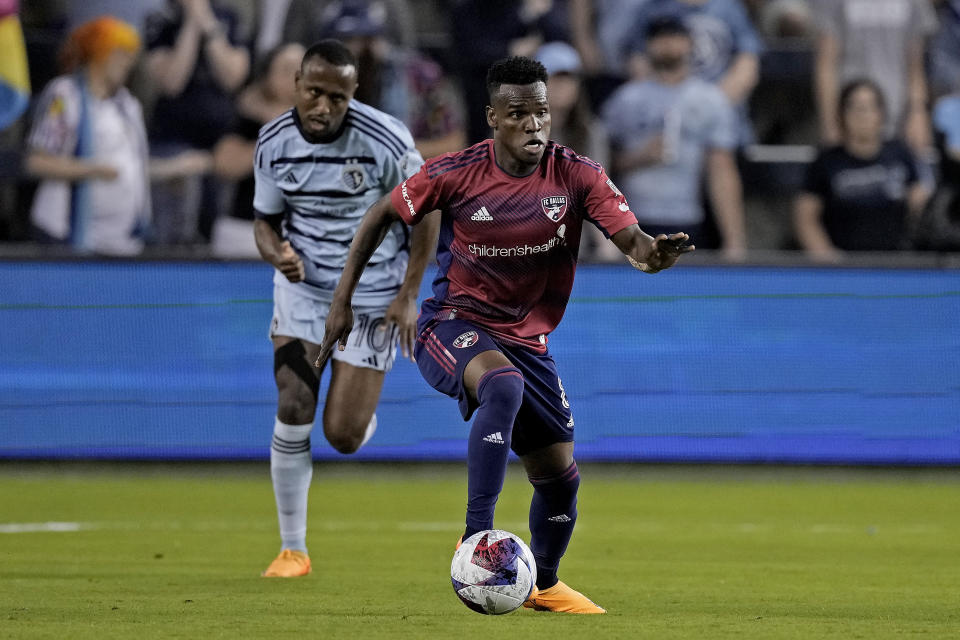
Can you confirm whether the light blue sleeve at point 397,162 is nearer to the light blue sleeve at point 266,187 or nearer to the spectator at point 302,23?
the light blue sleeve at point 266,187

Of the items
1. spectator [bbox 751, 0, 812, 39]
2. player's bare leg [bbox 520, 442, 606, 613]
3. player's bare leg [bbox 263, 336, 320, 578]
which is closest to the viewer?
player's bare leg [bbox 520, 442, 606, 613]

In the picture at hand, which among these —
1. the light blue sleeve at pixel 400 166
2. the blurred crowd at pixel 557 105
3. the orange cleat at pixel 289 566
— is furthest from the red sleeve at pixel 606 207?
the blurred crowd at pixel 557 105

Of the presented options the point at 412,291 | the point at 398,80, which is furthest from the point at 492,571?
the point at 398,80

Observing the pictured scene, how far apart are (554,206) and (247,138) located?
6710mm

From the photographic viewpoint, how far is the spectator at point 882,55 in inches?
511

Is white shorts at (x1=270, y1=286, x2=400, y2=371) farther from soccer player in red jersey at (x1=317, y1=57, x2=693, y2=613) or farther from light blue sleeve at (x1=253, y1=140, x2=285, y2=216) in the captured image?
soccer player in red jersey at (x1=317, y1=57, x2=693, y2=613)

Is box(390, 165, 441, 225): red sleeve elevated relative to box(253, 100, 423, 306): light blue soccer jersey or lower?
elevated

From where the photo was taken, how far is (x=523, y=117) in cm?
572

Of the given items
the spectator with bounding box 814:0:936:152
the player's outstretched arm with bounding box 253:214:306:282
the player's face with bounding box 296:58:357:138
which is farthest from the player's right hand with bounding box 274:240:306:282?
the spectator with bounding box 814:0:936:152

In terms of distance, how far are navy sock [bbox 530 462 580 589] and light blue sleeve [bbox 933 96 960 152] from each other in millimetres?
7918

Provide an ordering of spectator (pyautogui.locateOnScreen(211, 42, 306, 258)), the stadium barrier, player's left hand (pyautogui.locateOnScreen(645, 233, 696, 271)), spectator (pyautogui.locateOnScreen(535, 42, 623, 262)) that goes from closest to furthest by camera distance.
→ player's left hand (pyautogui.locateOnScreen(645, 233, 696, 271)) < the stadium barrier < spectator (pyautogui.locateOnScreen(211, 42, 306, 258)) < spectator (pyautogui.locateOnScreen(535, 42, 623, 262))

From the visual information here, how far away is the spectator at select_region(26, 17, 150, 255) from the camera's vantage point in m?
12.2

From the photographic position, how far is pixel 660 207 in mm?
12320

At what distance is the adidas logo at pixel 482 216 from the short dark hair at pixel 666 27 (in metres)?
6.95
